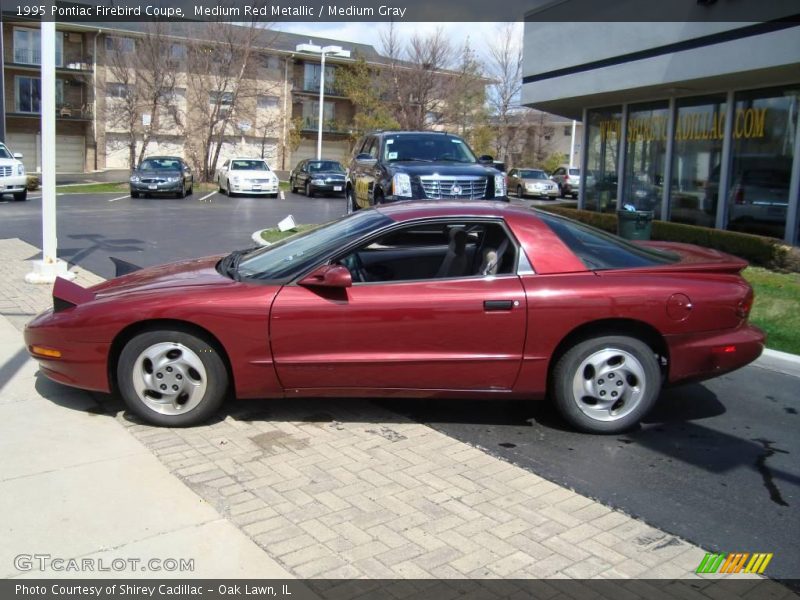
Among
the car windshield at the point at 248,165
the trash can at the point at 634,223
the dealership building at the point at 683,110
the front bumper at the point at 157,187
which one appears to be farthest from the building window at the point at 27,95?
the trash can at the point at 634,223

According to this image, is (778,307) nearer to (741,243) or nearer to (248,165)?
(741,243)

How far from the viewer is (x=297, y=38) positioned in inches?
2240

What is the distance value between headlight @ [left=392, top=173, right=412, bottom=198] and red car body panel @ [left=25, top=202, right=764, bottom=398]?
6651mm

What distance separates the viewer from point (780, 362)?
683 centimetres

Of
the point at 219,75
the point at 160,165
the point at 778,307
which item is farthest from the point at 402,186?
the point at 219,75

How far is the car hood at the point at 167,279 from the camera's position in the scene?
516 cm

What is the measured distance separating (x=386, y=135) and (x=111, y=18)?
3819 centimetres

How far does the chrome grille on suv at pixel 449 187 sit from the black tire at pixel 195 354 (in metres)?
7.19

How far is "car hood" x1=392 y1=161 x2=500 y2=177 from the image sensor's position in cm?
1178

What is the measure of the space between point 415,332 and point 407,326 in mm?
64

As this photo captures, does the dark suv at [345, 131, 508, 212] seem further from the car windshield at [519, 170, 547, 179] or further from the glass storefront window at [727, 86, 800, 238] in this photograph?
the car windshield at [519, 170, 547, 179]

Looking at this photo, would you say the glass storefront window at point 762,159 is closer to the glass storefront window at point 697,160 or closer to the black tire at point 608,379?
the glass storefront window at point 697,160

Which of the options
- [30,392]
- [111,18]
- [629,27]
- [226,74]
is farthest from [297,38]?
[30,392]

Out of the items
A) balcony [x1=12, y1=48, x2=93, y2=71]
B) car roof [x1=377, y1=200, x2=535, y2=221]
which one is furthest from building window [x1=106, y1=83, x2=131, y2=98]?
car roof [x1=377, y1=200, x2=535, y2=221]
